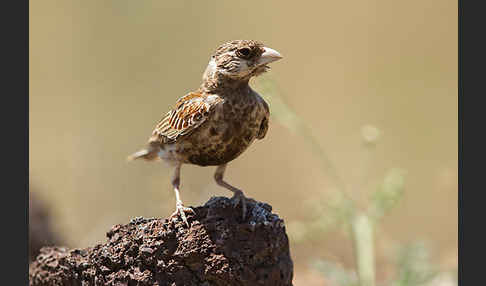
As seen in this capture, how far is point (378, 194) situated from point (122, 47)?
6.01 metres

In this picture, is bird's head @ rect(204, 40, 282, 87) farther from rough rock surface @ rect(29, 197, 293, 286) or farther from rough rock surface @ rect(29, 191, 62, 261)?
rough rock surface @ rect(29, 191, 62, 261)

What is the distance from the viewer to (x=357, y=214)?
7051 mm

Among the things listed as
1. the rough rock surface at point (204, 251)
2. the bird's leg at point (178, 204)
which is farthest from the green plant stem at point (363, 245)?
the bird's leg at point (178, 204)

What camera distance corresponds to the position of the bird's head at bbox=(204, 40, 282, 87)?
4539mm

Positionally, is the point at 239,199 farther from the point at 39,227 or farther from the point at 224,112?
the point at 39,227

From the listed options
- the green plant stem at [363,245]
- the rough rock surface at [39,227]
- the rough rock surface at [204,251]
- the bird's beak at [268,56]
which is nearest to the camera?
the rough rock surface at [204,251]

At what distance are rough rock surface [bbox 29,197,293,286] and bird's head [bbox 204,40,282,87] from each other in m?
0.95

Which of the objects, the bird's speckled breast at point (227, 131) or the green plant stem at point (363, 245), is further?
the green plant stem at point (363, 245)

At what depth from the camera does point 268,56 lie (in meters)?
4.52

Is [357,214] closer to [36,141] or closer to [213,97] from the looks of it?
[213,97]

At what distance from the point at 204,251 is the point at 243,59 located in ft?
4.69

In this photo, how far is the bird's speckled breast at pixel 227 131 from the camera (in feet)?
14.9

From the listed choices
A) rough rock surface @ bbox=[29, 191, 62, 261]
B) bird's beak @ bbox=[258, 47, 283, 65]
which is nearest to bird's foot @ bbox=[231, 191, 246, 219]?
bird's beak @ bbox=[258, 47, 283, 65]

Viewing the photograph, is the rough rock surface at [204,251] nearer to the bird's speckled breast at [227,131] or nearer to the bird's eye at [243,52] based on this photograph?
the bird's speckled breast at [227,131]
